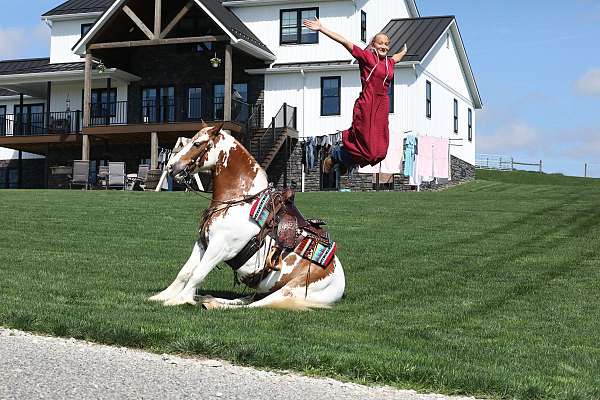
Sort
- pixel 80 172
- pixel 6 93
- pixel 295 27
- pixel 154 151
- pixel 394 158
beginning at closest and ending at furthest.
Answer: pixel 394 158
pixel 80 172
pixel 154 151
pixel 295 27
pixel 6 93

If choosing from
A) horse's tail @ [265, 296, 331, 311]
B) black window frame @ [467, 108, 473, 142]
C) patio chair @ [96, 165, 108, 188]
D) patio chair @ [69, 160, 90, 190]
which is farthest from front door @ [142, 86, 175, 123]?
horse's tail @ [265, 296, 331, 311]

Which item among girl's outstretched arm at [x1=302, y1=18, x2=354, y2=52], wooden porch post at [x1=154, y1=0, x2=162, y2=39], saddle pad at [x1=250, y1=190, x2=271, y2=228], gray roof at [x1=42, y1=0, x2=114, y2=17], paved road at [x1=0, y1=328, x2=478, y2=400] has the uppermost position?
gray roof at [x1=42, y1=0, x2=114, y2=17]

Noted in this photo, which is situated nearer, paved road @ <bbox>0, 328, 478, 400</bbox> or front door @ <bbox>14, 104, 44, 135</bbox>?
paved road @ <bbox>0, 328, 478, 400</bbox>

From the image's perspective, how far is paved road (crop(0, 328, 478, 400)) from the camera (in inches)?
196

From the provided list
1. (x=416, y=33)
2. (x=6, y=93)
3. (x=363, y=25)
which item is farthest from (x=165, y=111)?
(x=416, y=33)

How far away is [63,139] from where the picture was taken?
36625 mm

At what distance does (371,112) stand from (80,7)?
36034 mm

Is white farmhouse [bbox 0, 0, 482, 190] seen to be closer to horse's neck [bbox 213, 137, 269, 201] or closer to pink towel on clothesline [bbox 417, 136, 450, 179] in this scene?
pink towel on clothesline [bbox 417, 136, 450, 179]

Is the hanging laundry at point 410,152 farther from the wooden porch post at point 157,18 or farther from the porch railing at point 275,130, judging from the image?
the wooden porch post at point 157,18

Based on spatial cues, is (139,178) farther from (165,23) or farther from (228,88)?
(165,23)

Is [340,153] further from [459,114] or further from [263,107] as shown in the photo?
[459,114]

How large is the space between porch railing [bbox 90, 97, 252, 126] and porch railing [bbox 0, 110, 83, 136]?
1.02 meters

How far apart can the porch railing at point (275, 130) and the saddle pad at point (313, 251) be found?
941 inches

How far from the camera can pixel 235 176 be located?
846cm
